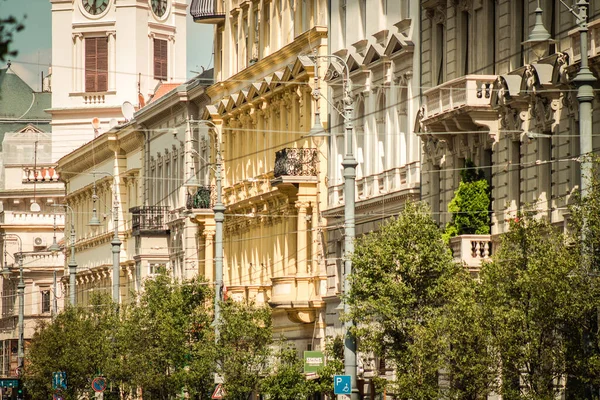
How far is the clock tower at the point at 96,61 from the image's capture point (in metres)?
121

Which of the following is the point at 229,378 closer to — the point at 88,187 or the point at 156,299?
the point at 156,299

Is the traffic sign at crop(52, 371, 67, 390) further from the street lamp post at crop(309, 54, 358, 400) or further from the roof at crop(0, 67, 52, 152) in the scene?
the roof at crop(0, 67, 52, 152)

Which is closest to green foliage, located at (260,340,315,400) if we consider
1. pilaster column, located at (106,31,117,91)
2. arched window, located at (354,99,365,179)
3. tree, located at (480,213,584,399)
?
arched window, located at (354,99,365,179)

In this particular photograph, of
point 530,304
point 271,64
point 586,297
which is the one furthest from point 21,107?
point 586,297

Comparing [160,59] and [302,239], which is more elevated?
[160,59]

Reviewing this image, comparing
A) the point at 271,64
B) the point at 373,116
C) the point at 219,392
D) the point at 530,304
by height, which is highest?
the point at 271,64

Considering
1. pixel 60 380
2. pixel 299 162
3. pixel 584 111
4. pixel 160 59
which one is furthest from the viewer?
pixel 160 59

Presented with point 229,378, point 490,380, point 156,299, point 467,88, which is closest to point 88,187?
point 156,299

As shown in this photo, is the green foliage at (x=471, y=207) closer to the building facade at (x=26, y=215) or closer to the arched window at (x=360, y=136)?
the arched window at (x=360, y=136)

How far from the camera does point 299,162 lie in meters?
59.9

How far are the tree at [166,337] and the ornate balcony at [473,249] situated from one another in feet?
52.8

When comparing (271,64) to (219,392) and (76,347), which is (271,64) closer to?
(219,392)

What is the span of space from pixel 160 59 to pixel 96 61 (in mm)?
6729

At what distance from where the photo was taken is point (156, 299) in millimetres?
63281
